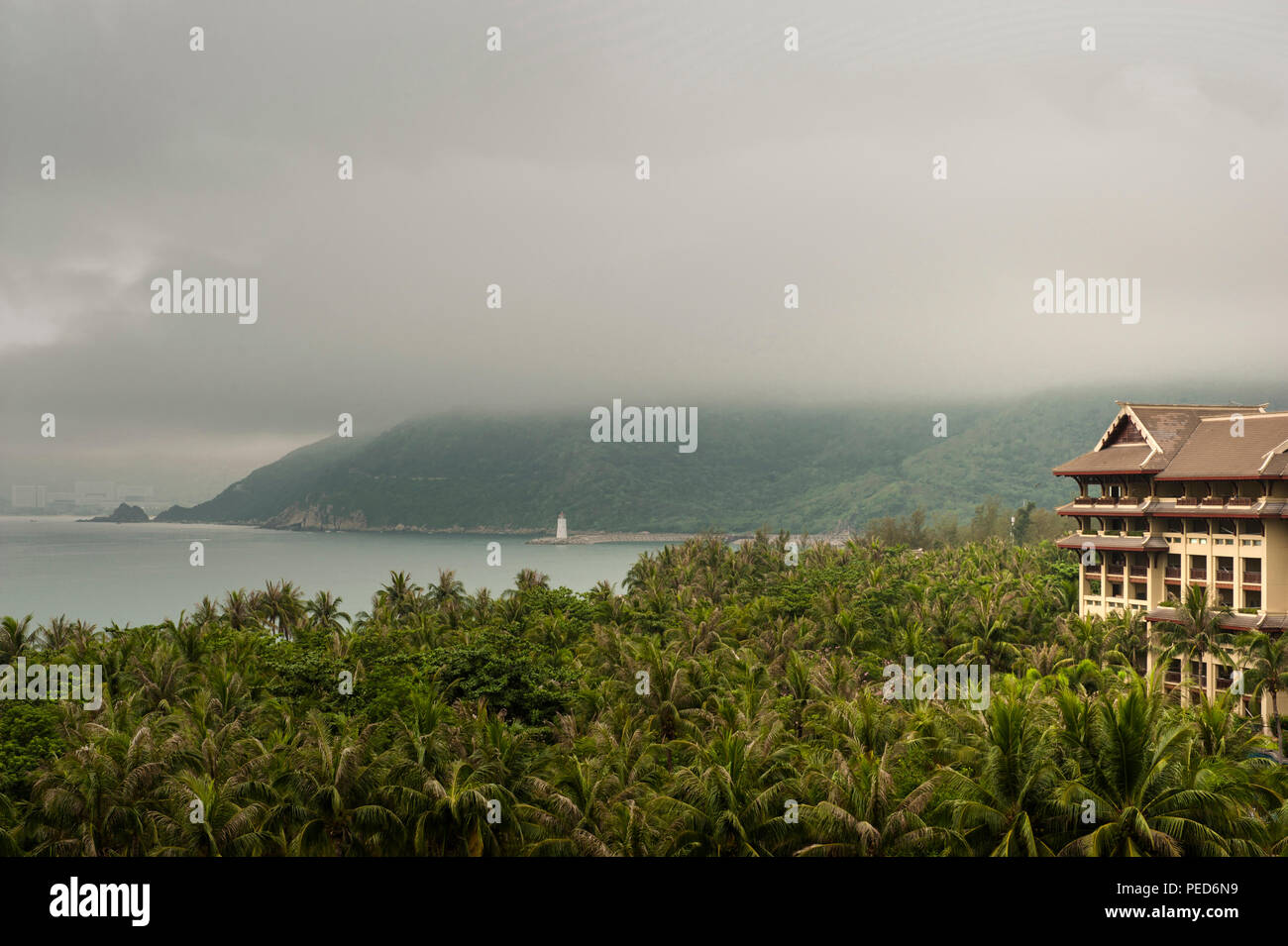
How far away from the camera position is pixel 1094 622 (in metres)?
50.0

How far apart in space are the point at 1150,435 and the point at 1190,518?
17.6 ft

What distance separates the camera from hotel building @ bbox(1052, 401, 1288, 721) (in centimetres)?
4312

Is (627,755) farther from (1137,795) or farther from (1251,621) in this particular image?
(1251,621)

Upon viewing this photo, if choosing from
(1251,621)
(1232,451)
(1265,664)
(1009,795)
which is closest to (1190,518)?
(1232,451)

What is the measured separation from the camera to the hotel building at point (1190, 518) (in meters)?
43.1

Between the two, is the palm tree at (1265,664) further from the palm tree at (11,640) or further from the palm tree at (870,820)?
the palm tree at (11,640)

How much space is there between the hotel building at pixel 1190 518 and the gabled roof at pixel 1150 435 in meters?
0.07

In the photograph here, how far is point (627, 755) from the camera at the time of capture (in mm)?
31609

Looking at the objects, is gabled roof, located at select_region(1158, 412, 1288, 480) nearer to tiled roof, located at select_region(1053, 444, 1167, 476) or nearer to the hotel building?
the hotel building

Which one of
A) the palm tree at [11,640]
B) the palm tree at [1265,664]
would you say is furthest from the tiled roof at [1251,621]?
the palm tree at [11,640]

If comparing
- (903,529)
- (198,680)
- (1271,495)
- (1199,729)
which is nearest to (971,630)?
(1271,495)

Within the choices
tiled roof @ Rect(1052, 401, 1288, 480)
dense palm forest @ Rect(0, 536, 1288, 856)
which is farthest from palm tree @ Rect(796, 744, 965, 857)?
tiled roof @ Rect(1052, 401, 1288, 480)
